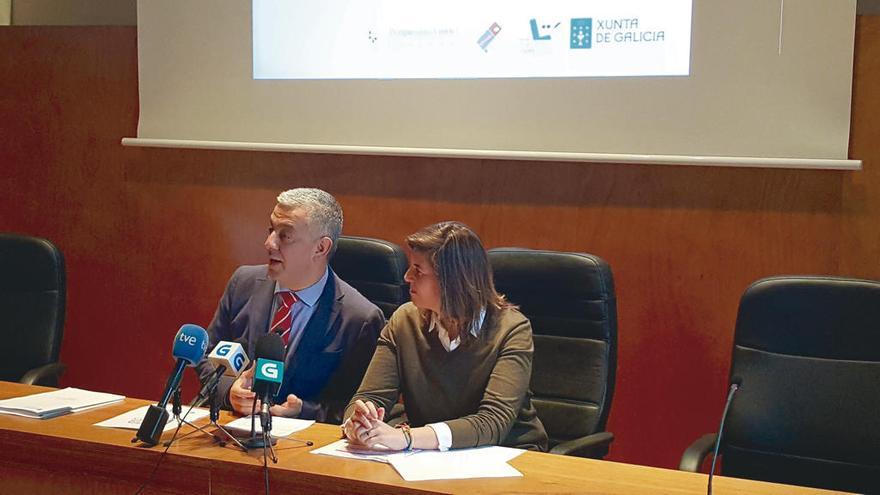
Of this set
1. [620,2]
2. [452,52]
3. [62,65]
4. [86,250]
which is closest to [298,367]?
[452,52]

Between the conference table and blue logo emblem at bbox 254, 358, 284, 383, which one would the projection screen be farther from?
blue logo emblem at bbox 254, 358, 284, 383

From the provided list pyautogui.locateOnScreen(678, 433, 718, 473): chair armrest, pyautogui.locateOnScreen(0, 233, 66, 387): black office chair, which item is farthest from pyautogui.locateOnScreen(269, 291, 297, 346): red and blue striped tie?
pyautogui.locateOnScreen(678, 433, 718, 473): chair armrest

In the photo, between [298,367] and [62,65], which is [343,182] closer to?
[298,367]

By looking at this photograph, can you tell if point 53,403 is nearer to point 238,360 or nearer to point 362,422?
point 238,360

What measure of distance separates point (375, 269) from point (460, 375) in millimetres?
655

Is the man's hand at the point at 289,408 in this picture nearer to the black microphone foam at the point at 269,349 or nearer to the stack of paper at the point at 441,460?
the stack of paper at the point at 441,460

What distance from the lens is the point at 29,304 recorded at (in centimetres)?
341

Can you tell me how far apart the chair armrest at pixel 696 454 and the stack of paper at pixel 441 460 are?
46 cm

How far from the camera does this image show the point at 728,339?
337 cm

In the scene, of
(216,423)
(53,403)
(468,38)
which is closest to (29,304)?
(53,403)

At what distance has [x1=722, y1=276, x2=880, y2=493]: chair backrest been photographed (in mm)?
2557

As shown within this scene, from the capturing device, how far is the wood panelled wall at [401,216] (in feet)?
10.7

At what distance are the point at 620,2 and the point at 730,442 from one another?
1.48 m

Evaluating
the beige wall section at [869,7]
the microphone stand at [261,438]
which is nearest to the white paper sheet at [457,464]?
the microphone stand at [261,438]
